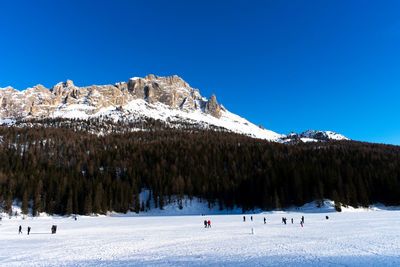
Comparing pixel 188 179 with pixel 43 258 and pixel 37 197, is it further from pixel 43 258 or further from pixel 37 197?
pixel 43 258

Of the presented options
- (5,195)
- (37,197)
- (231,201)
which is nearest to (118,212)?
(37,197)

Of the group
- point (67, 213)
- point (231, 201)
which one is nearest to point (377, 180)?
point (231, 201)

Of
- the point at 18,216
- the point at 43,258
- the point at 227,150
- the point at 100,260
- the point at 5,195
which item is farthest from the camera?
the point at 227,150

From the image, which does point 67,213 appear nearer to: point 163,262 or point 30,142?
point 163,262

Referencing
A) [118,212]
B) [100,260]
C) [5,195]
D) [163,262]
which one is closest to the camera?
[163,262]

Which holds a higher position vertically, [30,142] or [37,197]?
[30,142]

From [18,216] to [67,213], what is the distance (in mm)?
12463

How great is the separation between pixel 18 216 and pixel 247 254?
256 ft

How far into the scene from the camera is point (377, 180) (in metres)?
76.6

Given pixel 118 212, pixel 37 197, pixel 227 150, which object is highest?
pixel 227 150

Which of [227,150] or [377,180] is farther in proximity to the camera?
[227,150]

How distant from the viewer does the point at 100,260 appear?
52.5 feet

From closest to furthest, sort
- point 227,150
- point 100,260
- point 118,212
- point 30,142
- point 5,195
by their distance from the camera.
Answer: point 100,260, point 5,195, point 118,212, point 227,150, point 30,142

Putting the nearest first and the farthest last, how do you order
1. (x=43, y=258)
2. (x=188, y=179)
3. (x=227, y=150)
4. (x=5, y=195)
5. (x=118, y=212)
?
(x=43, y=258), (x=5, y=195), (x=118, y=212), (x=188, y=179), (x=227, y=150)
